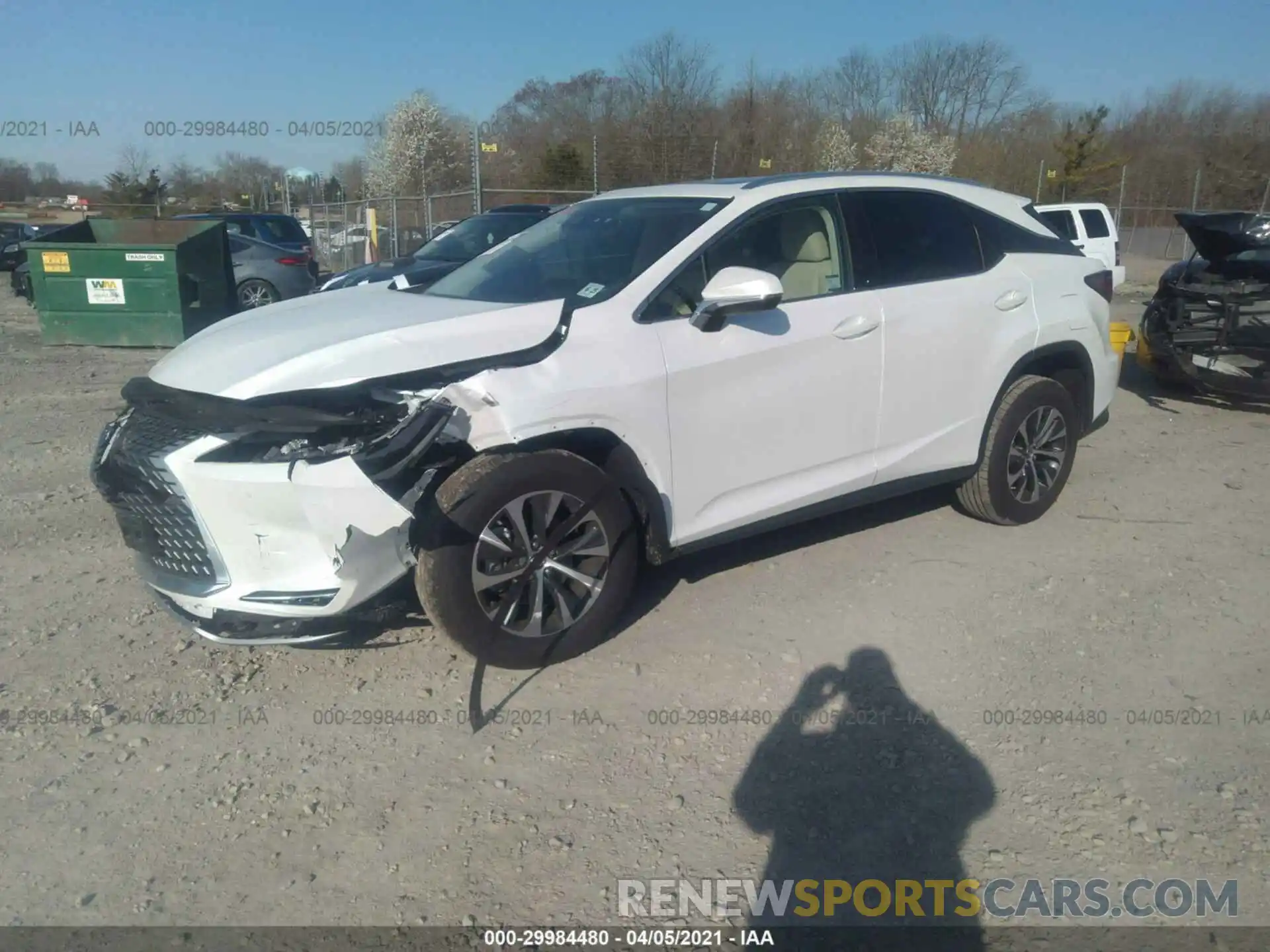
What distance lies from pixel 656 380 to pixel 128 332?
33.6ft

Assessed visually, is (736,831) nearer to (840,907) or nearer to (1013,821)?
(840,907)

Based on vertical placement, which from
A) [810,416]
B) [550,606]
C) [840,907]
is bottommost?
[840,907]

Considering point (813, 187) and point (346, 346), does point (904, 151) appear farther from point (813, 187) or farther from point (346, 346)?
point (346, 346)

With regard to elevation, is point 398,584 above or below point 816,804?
above

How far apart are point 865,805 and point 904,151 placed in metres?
37.0

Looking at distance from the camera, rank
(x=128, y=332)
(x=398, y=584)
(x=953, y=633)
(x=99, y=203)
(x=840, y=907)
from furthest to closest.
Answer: (x=99, y=203), (x=128, y=332), (x=953, y=633), (x=398, y=584), (x=840, y=907)

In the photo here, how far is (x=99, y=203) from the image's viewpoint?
35.1 meters

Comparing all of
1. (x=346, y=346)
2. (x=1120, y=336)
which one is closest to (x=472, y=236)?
(x=1120, y=336)

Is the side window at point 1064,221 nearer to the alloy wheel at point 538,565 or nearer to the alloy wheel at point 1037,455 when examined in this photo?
the alloy wheel at point 1037,455

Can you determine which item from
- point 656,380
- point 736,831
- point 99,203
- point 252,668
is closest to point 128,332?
point 252,668

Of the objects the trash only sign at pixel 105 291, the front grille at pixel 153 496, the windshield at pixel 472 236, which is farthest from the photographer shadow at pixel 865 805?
the trash only sign at pixel 105 291

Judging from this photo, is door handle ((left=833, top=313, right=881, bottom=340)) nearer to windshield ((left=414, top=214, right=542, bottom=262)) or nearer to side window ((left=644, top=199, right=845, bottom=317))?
side window ((left=644, top=199, right=845, bottom=317))

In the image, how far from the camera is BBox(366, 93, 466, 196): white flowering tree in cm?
3003

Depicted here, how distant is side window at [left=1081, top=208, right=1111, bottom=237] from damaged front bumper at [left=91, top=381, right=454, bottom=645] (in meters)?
16.2
